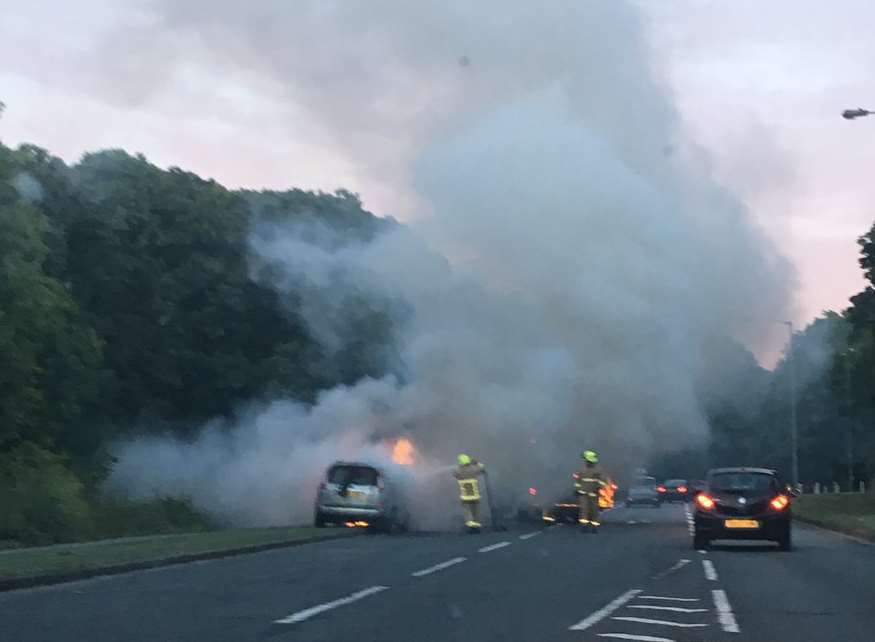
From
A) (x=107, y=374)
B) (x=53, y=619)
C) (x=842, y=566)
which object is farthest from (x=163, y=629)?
(x=107, y=374)

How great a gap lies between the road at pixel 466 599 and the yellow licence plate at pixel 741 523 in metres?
0.88

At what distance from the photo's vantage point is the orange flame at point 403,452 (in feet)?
119

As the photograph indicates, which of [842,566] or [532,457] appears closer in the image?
[842,566]

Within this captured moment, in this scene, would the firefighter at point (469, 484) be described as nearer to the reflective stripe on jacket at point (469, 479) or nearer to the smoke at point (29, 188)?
the reflective stripe on jacket at point (469, 479)

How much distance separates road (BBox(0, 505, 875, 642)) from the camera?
1311cm

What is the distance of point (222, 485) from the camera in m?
39.9

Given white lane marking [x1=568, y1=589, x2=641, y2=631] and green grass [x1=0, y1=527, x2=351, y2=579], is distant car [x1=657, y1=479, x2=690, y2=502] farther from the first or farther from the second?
white lane marking [x1=568, y1=589, x2=641, y2=631]

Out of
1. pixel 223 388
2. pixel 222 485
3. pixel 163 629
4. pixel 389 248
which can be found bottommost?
pixel 163 629

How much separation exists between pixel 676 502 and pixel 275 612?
234 feet

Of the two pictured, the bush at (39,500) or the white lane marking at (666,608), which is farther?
the bush at (39,500)

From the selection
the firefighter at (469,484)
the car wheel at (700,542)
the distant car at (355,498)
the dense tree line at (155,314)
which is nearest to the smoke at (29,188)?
the dense tree line at (155,314)

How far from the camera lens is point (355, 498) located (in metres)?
31.8

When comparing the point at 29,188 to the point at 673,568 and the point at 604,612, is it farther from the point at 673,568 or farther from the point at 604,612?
the point at 604,612

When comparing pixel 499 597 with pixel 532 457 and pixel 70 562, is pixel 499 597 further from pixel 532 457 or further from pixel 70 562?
pixel 532 457
